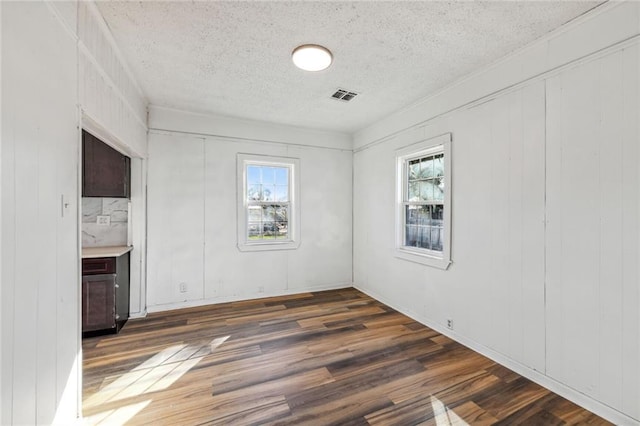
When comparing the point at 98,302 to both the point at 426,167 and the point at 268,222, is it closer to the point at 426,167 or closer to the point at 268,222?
the point at 268,222

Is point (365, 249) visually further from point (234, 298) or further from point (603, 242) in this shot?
point (603, 242)

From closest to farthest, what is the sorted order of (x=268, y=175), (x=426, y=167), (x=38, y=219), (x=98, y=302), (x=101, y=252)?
(x=38, y=219) → (x=98, y=302) → (x=101, y=252) → (x=426, y=167) → (x=268, y=175)

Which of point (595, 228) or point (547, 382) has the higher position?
point (595, 228)

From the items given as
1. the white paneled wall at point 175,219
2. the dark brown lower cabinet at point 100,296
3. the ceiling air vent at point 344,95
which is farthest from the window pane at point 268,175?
the dark brown lower cabinet at point 100,296

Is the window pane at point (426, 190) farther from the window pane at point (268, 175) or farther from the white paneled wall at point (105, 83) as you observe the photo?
the white paneled wall at point (105, 83)

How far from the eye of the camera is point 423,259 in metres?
3.47

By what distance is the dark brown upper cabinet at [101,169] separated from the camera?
313 centimetres

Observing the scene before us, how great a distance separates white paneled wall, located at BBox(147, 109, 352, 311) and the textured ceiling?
2.92 ft

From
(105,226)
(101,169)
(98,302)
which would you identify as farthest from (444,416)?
(105,226)

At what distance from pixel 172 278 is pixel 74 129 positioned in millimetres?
2720

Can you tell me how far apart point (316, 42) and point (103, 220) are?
3473 millimetres

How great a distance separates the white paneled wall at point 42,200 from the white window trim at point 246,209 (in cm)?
237

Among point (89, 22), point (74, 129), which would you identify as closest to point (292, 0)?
point (89, 22)

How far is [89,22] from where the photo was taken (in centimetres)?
186
